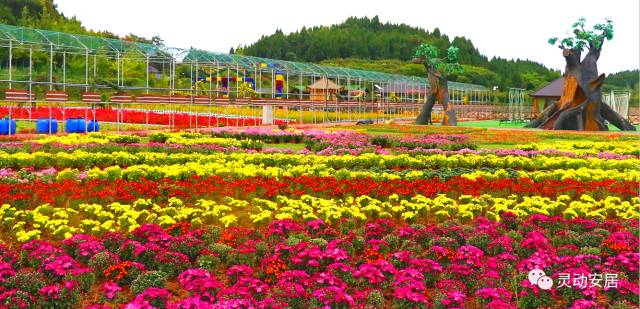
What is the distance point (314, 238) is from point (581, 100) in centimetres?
2972

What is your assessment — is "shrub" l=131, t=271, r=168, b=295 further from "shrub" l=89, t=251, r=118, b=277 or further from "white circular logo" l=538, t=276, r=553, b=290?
"white circular logo" l=538, t=276, r=553, b=290

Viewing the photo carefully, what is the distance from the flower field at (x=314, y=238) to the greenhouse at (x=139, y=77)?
16.0 m

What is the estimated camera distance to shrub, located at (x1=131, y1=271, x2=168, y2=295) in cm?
630

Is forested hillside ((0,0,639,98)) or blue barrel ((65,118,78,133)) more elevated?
forested hillside ((0,0,639,98))

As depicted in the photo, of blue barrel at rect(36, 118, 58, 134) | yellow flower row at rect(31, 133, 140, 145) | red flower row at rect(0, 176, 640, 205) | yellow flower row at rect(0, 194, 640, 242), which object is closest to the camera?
yellow flower row at rect(0, 194, 640, 242)

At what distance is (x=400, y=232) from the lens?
809 centimetres

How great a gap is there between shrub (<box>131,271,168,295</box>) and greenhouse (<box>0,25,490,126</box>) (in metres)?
20.1

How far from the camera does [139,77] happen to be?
47.3 m

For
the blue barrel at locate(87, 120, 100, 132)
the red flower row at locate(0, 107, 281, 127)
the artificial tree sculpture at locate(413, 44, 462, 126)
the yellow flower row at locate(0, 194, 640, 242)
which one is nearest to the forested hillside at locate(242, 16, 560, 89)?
the artificial tree sculpture at locate(413, 44, 462, 126)

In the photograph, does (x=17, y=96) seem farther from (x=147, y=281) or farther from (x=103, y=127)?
(x=147, y=281)

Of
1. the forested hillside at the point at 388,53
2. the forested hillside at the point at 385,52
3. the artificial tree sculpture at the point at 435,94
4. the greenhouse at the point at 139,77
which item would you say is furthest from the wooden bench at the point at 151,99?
the forested hillside at the point at 385,52

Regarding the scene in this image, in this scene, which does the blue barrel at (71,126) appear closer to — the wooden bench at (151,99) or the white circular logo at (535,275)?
the wooden bench at (151,99)

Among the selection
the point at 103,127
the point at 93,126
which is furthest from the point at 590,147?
the point at 103,127

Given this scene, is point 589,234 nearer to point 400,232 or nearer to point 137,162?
point 400,232
